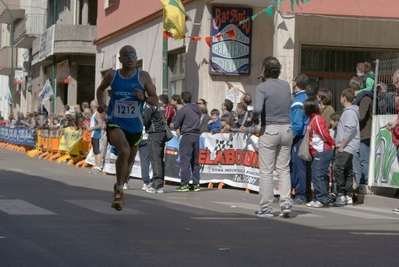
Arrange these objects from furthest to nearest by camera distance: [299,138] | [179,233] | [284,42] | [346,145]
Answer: [284,42], [299,138], [346,145], [179,233]

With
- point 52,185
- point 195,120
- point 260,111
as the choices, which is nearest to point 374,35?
point 195,120

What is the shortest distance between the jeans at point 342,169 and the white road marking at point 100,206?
12.9 feet

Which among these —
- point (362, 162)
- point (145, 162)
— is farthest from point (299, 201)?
point (145, 162)

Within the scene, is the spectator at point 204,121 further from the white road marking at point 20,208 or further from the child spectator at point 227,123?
the white road marking at point 20,208

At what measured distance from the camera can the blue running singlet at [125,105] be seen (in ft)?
37.4

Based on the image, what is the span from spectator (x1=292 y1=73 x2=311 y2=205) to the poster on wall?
349 inches

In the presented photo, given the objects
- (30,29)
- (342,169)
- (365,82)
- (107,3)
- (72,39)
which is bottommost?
(342,169)

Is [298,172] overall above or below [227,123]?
below

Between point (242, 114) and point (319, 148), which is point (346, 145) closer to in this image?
point (319, 148)

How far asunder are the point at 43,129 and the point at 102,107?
20949mm

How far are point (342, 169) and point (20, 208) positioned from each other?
218 inches

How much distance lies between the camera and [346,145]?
1438 centimetres

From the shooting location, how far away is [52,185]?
16.8 meters

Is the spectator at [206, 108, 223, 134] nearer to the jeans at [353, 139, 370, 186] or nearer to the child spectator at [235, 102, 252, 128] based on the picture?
the child spectator at [235, 102, 252, 128]
